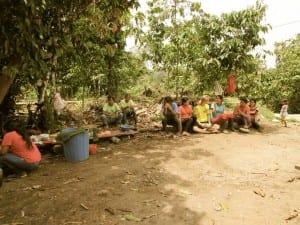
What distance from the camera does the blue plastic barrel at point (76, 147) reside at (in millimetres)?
6469

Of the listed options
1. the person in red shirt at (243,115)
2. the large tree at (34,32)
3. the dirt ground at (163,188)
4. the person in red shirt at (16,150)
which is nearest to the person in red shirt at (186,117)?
the person in red shirt at (243,115)

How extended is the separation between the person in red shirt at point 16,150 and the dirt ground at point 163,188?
0.85 feet

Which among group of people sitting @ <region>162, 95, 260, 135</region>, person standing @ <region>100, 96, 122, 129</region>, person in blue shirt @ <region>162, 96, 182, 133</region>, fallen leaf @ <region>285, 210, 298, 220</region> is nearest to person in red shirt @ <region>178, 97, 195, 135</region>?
group of people sitting @ <region>162, 95, 260, 135</region>

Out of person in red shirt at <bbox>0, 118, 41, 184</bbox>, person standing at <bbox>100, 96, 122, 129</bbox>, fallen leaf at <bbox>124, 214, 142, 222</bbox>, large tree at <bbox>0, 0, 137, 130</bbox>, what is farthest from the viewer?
person standing at <bbox>100, 96, 122, 129</bbox>

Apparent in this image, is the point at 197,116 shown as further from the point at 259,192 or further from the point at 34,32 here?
the point at 34,32

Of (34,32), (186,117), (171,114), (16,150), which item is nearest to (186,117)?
(186,117)

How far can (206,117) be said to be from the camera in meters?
9.83

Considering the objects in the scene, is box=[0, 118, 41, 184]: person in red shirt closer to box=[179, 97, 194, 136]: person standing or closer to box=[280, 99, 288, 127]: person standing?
box=[179, 97, 194, 136]: person standing

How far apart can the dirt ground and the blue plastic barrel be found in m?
0.17

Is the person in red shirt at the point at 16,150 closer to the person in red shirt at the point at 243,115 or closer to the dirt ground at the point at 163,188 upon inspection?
the dirt ground at the point at 163,188

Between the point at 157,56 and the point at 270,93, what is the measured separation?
9.55 meters

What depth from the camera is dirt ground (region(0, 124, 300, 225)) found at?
4066mm

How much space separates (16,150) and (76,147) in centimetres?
122

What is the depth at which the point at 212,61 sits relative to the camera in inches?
403
